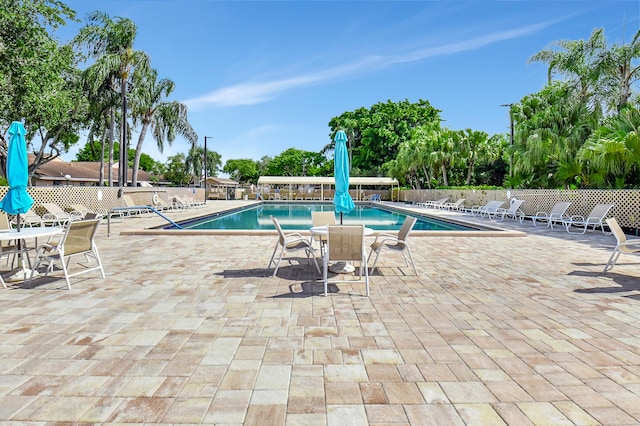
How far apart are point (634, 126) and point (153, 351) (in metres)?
14.5

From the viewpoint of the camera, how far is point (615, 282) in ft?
16.4

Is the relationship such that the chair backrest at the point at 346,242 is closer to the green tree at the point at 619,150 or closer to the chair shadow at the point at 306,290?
the chair shadow at the point at 306,290

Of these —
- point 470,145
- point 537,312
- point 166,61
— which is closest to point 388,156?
point 470,145

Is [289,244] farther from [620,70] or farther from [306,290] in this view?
[620,70]

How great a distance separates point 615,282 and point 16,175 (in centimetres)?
815

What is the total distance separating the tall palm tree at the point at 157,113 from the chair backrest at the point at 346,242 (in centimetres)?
2366

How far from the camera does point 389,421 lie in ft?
6.52

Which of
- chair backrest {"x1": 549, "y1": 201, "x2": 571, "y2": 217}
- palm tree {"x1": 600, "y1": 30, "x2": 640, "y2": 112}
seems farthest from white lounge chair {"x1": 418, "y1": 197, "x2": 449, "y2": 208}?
palm tree {"x1": 600, "y1": 30, "x2": 640, "y2": 112}

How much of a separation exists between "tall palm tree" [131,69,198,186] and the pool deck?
72.6ft

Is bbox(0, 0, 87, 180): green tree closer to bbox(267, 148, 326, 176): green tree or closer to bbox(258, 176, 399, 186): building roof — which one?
bbox(258, 176, 399, 186): building roof

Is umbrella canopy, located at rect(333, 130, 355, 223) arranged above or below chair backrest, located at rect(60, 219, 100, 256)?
above

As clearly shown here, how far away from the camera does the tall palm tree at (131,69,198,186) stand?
79.3ft

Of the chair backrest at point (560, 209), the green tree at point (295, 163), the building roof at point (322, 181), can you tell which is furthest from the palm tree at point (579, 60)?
the green tree at point (295, 163)

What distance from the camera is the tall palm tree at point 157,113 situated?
79.3ft
